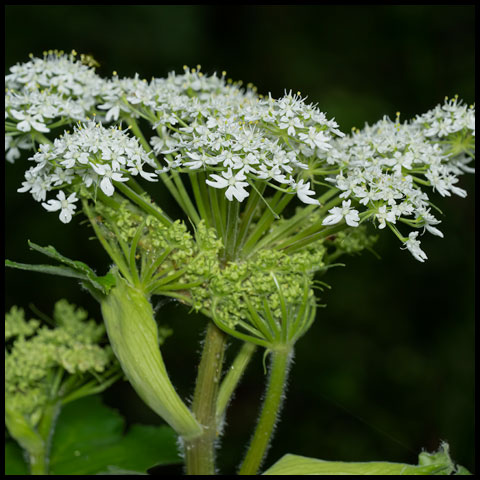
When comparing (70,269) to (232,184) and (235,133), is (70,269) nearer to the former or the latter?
(232,184)

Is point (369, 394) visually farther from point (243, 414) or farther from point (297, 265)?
point (297, 265)

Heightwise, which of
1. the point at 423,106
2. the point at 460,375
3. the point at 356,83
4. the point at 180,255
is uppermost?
the point at 356,83

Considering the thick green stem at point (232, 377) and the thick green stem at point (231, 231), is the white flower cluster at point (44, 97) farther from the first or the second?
the thick green stem at point (232, 377)

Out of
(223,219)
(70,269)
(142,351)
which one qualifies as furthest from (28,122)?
(142,351)

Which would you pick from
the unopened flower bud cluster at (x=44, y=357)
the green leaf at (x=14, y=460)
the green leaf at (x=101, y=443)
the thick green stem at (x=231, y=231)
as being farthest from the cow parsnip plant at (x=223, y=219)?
the green leaf at (x=14, y=460)

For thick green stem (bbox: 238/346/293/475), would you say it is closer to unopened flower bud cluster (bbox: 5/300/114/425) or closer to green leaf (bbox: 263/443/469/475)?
green leaf (bbox: 263/443/469/475)

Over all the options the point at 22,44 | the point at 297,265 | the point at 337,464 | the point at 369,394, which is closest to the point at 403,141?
the point at 297,265
